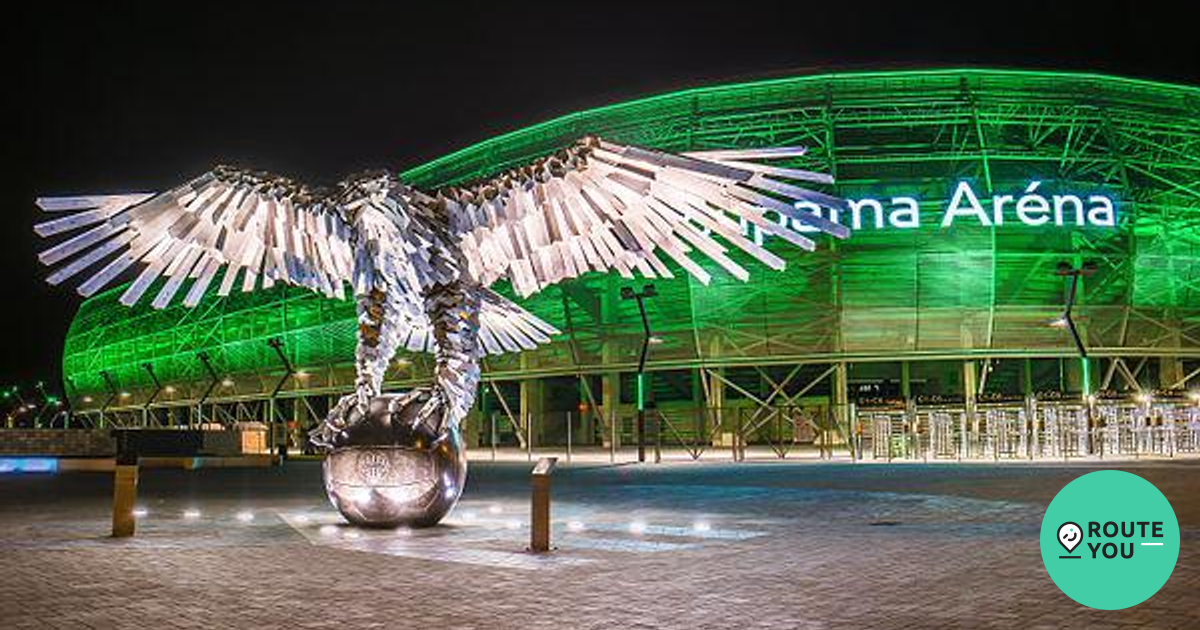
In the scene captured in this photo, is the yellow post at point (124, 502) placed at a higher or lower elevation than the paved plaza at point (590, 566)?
Answer: higher

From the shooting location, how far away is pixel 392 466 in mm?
10898

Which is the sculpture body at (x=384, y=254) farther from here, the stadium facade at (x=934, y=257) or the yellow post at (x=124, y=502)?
the stadium facade at (x=934, y=257)

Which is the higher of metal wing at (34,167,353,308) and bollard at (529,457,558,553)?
metal wing at (34,167,353,308)

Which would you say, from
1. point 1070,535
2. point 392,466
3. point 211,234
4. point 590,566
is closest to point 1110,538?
point 1070,535

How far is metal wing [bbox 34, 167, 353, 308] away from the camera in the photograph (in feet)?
31.7

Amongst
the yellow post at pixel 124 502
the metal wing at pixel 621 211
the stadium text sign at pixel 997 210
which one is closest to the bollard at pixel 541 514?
the metal wing at pixel 621 211

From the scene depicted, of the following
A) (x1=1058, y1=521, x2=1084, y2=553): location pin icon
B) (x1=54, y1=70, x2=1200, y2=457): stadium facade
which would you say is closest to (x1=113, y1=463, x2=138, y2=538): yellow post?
(x1=1058, y1=521, x2=1084, y2=553): location pin icon

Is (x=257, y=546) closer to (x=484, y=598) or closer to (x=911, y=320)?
(x=484, y=598)

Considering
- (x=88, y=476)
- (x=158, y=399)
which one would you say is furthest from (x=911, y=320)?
(x=158, y=399)

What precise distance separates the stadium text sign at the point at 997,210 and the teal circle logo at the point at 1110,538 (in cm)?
2791

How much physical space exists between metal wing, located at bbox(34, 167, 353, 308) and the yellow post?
80.2 inches

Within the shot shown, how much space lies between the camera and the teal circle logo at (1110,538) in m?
6.44

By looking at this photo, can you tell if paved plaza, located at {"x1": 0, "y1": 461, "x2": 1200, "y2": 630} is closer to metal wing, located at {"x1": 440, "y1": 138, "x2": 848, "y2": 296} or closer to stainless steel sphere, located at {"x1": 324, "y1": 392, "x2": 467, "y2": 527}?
stainless steel sphere, located at {"x1": 324, "y1": 392, "x2": 467, "y2": 527}

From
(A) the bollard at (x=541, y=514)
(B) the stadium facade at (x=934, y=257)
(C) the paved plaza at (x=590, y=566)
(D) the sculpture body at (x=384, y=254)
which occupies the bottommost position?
(C) the paved plaza at (x=590, y=566)
